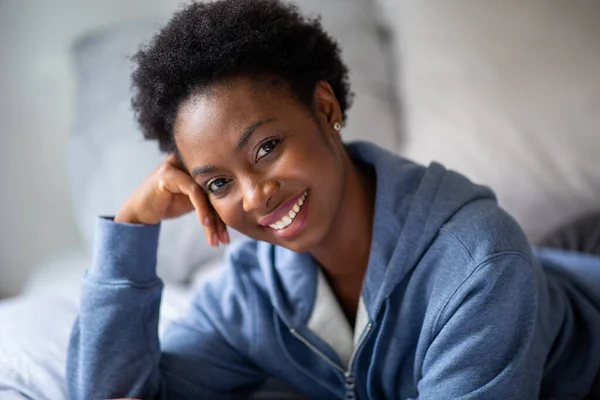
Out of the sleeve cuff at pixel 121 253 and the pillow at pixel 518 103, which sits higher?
the pillow at pixel 518 103

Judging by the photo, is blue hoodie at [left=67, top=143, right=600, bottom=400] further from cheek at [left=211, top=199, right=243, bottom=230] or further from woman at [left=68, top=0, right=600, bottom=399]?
cheek at [left=211, top=199, right=243, bottom=230]

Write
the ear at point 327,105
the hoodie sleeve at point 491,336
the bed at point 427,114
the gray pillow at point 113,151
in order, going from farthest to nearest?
the gray pillow at point 113,151
the bed at point 427,114
the ear at point 327,105
the hoodie sleeve at point 491,336

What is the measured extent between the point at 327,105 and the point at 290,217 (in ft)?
0.62

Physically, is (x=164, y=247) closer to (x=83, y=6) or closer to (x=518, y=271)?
(x=83, y=6)

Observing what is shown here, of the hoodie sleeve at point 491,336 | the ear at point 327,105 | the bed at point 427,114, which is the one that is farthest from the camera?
the bed at point 427,114

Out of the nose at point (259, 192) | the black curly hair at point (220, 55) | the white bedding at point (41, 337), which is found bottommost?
the white bedding at point (41, 337)

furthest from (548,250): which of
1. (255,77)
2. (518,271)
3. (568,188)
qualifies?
(255,77)

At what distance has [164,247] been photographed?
1340 mm

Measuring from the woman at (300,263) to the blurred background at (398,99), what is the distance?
0.94 ft

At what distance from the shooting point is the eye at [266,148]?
79 cm

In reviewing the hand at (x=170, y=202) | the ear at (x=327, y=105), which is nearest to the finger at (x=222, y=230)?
the hand at (x=170, y=202)

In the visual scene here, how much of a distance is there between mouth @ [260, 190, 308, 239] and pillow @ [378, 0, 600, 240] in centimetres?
55

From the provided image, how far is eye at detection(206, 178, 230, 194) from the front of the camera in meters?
0.84

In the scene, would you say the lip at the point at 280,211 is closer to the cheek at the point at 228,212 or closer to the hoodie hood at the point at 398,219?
the cheek at the point at 228,212
